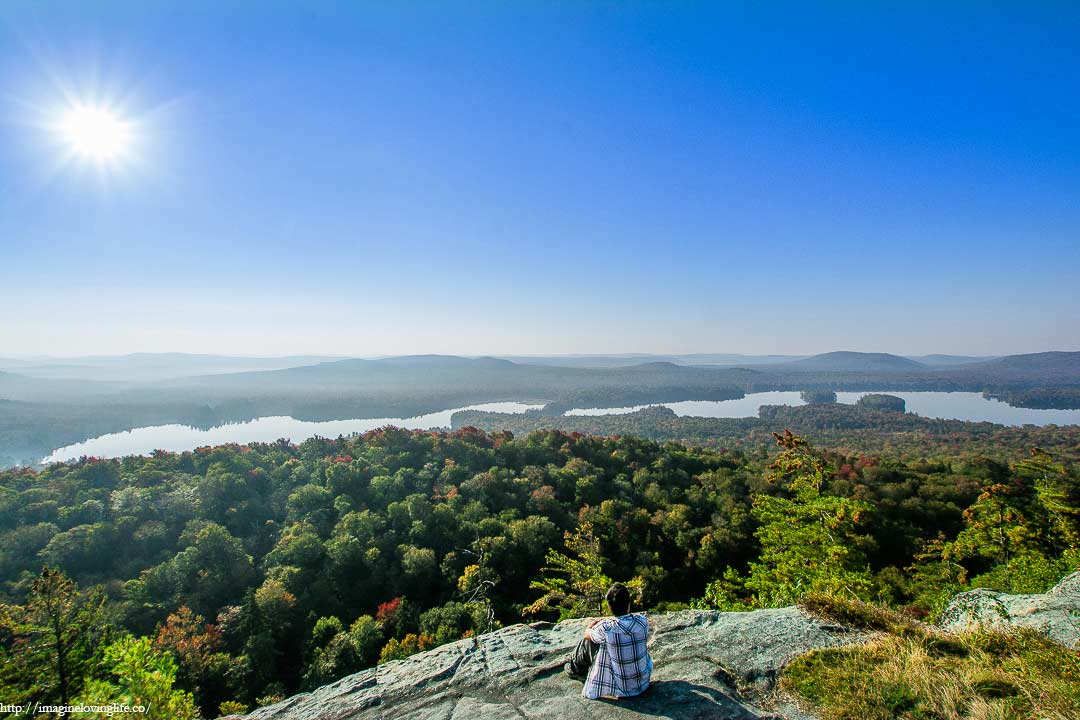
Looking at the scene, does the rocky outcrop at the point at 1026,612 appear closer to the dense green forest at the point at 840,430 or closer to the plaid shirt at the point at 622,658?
the plaid shirt at the point at 622,658

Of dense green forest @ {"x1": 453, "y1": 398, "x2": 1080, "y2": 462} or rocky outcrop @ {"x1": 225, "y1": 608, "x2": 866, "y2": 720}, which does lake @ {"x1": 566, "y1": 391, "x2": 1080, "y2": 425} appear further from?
rocky outcrop @ {"x1": 225, "y1": 608, "x2": 866, "y2": 720}

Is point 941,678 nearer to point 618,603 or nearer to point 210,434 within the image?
point 618,603

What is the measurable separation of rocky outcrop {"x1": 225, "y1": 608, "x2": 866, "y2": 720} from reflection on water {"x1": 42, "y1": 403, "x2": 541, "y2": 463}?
77.7m

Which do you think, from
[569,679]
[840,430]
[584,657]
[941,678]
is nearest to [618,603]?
[584,657]

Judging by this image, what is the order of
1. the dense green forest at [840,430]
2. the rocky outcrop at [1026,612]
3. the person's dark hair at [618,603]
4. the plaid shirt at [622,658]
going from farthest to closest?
the dense green forest at [840,430] < the rocky outcrop at [1026,612] < the person's dark hair at [618,603] < the plaid shirt at [622,658]

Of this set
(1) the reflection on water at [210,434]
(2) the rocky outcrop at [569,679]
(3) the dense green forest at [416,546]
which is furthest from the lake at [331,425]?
(2) the rocky outcrop at [569,679]

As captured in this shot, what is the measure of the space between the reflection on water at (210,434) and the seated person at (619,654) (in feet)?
264

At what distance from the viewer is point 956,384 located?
199 m

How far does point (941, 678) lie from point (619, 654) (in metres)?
3.37

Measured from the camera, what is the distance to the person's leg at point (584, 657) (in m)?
5.22

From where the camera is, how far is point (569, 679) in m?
5.57

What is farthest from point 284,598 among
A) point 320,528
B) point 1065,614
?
point 1065,614

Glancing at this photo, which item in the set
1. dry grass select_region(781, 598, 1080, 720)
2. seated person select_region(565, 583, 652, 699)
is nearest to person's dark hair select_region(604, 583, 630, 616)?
seated person select_region(565, 583, 652, 699)

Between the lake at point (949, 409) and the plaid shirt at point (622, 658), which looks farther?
the lake at point (949, 409)
